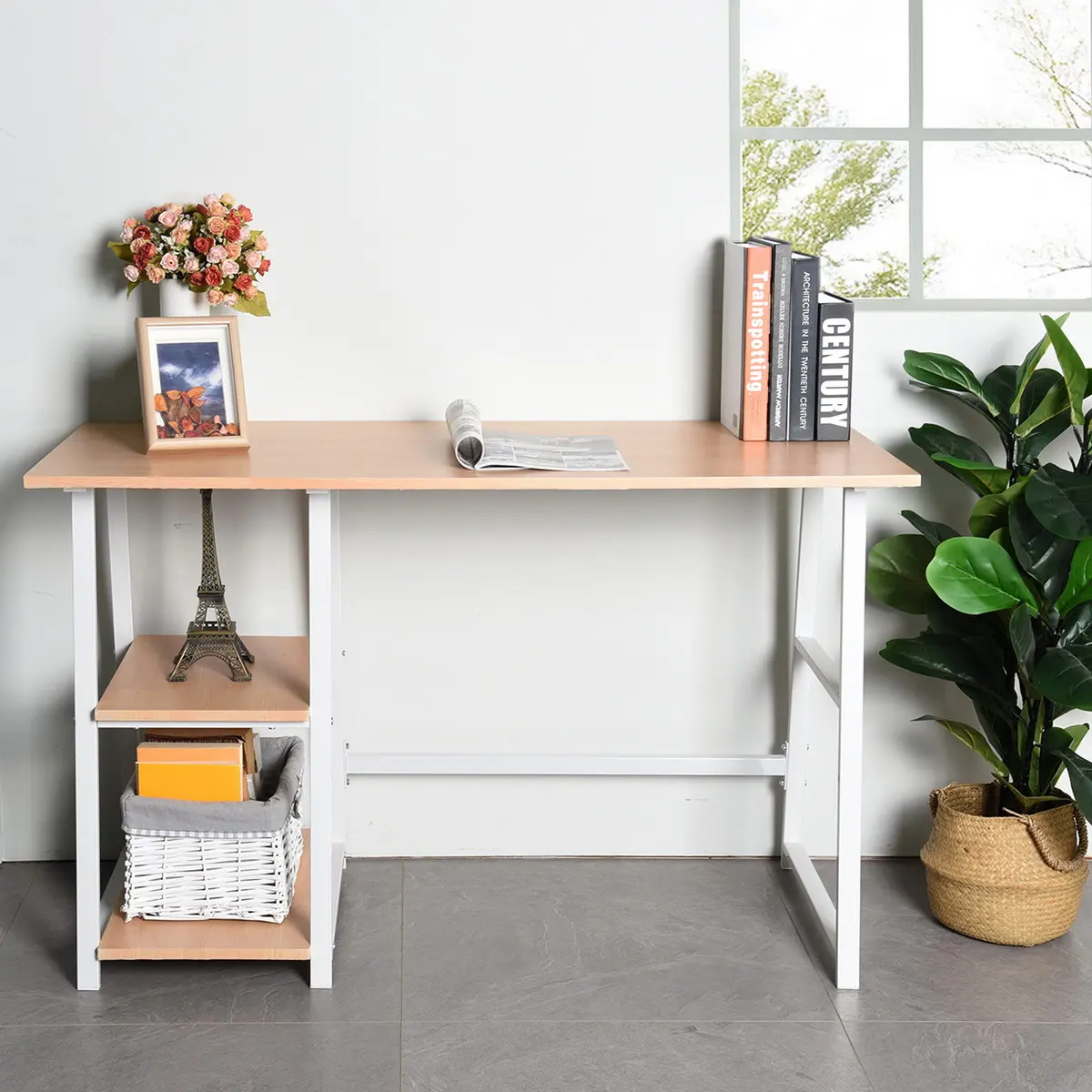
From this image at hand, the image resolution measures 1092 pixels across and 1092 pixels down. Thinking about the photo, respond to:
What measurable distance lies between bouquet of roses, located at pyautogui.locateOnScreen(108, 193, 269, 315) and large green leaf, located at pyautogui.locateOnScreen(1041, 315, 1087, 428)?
1.38 meters

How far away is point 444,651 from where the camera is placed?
2699 mm

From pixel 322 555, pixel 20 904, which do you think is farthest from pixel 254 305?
pixel 20 904

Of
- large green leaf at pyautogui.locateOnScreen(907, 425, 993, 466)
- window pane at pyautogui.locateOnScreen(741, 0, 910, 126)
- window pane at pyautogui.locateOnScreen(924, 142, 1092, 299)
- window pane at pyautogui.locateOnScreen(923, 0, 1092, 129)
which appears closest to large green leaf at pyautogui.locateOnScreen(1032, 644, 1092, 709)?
large green leaf at pyautogui.locateOnScreen(907, 425, 993, 466)

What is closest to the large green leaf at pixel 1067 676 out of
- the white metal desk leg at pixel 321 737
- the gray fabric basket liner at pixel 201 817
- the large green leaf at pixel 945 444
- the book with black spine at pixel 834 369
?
the large green leaf at pixel 945 444

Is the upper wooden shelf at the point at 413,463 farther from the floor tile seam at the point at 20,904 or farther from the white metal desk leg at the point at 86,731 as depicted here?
the floor tile seam at the point at 20,904

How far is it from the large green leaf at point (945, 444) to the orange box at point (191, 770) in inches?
53.0

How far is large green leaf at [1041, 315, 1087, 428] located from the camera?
2.28 meters

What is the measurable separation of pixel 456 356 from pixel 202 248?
1.72 feet

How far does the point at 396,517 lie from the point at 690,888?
0.94 meters

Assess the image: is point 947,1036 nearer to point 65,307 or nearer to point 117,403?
point 117,403

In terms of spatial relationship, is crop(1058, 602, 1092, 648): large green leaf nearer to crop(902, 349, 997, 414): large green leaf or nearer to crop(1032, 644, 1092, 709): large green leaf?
crop(1032, 644, 1092, 709): large green leaf

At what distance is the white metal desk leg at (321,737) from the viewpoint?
2115mm

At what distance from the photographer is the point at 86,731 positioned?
2.19 m

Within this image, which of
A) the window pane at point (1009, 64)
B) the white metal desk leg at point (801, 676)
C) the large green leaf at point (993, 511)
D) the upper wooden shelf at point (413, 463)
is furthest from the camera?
the window pane at point (1009, 64)
